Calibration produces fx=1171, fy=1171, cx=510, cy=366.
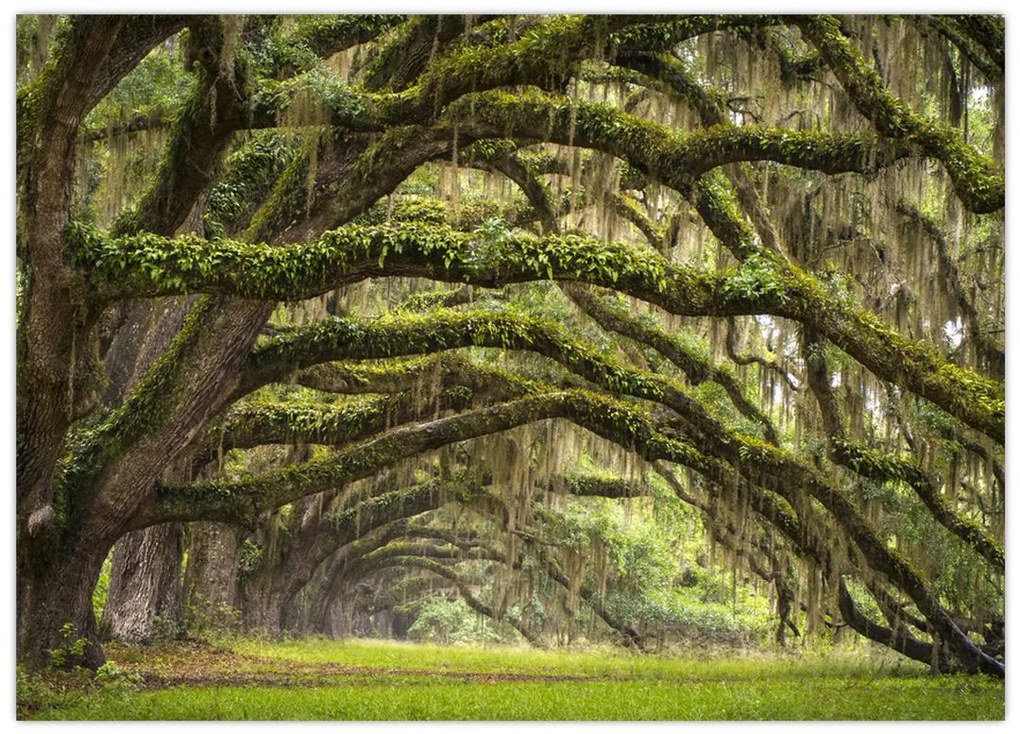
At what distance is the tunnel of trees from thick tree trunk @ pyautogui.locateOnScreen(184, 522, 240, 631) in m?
0.06

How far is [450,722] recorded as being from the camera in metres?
8.75

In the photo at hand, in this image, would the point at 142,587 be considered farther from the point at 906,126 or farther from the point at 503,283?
the point at 906,126

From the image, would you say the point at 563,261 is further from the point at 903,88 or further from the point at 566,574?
the point at 566,574

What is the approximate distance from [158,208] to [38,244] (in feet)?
6.84

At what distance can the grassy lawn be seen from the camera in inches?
358

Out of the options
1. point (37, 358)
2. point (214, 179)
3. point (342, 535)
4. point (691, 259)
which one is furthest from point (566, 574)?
point (37, 358)

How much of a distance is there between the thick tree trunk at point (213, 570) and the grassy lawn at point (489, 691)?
2.84 ft

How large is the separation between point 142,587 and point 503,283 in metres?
9.78

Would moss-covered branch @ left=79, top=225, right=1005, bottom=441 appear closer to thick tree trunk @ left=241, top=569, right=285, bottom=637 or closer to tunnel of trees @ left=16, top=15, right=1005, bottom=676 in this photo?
tunnel of trees @ left=16, top=15, right=1005, bottom=676

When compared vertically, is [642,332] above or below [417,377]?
above

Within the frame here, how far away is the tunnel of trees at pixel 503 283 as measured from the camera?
8.09 metres

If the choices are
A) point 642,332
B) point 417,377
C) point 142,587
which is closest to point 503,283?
point 417,377

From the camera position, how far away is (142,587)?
15742 mm

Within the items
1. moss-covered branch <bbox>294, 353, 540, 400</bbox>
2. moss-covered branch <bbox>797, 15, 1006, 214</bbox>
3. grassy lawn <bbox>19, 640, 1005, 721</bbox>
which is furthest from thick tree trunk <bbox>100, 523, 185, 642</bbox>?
moss-covered branch <bbox>797, 15, 1006, 214</bbox>
